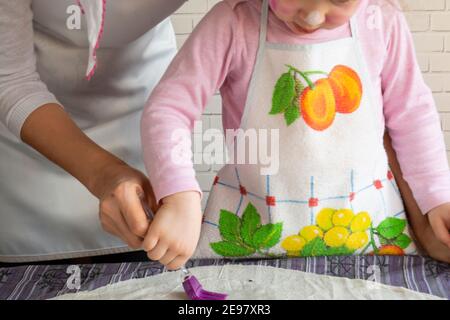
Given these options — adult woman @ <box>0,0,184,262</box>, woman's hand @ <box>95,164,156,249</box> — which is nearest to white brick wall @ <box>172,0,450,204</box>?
adult woman @ <box>0,0,184,262</box>

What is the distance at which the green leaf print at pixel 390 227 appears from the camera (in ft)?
3.09

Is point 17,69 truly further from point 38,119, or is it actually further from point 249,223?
point 249,223

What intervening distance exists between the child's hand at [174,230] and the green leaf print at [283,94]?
178 millimetres

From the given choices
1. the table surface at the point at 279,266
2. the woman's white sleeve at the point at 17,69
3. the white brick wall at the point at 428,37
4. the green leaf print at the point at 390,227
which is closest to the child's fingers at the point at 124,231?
the table surface at the point at 279,266

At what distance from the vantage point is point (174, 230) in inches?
29.0

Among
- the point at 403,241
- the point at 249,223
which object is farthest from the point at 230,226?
the point at 403,241

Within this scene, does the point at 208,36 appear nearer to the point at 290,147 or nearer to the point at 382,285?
the point at 290,147

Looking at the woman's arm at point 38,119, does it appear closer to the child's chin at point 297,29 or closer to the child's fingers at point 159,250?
the child's fingers at point 159,250

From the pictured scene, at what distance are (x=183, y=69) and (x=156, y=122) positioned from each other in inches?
3.2

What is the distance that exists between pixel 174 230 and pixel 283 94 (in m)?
0.25

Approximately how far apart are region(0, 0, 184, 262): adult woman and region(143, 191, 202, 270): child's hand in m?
0.04

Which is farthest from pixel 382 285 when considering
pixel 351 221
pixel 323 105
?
pixel 323 105

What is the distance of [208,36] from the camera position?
87 centimetres

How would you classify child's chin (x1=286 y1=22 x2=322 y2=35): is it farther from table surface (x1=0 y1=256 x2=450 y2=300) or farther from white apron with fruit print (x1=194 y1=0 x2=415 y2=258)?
table surface (x1=0 y1=256 x2=450 y2=300)
